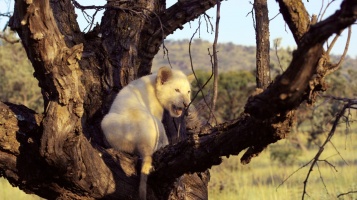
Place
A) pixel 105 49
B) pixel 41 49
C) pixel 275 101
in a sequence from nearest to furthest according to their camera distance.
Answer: pixel 275 101, pixel 41 49, pixel 105 49

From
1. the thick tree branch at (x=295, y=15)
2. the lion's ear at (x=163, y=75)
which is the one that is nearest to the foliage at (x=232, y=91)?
the lion's ear at (x=163, y=75)

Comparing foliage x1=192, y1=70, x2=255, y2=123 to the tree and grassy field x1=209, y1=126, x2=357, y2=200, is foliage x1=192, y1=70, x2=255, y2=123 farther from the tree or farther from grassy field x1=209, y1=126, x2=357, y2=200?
the tree

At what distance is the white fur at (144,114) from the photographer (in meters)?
4.60

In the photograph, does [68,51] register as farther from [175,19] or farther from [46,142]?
[175,19]

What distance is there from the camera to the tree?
2748mm

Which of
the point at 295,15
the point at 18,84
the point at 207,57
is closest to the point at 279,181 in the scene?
the point at 295,15

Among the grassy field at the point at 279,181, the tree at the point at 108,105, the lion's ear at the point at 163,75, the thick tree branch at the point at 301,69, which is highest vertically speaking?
the grassy field at the point at 279,181

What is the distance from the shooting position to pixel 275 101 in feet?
8.77

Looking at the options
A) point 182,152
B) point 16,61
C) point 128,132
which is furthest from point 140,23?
point 16,61

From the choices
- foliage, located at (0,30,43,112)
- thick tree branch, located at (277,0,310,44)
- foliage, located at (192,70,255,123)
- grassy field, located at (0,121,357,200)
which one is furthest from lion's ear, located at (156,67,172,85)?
foliage, located at (192,70,255,123)

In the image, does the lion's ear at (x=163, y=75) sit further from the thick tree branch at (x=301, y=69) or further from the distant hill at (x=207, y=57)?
the distant hill at (x=207, y=57)

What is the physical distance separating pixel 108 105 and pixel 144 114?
751mm

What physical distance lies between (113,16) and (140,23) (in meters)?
0.25

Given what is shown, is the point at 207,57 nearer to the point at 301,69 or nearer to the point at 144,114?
the point at 144,114
